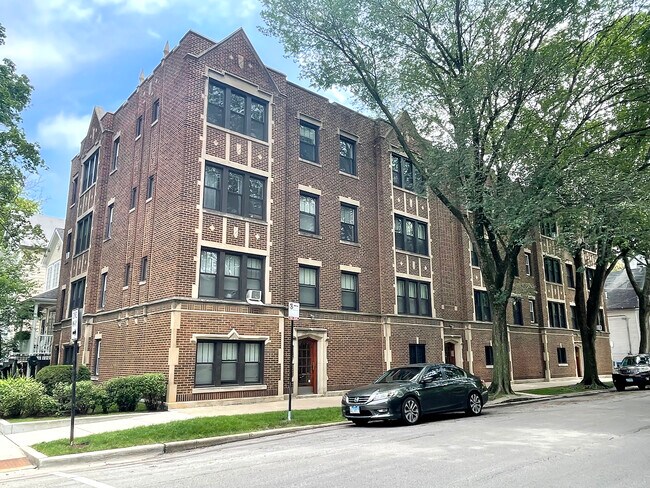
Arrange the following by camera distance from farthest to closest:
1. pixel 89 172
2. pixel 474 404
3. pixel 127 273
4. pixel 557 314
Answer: pixel 557 314
pixel 89 172
pixel 127 273
pixel 474 404

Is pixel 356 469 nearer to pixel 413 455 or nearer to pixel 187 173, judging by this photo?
pixel 413 455

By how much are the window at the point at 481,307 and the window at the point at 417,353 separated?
5.99 m

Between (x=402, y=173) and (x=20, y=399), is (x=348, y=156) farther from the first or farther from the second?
(x=20, y=399)

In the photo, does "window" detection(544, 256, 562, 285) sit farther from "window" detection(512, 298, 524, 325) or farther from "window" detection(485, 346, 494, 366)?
"window" detection(485, 346, 494, 366)

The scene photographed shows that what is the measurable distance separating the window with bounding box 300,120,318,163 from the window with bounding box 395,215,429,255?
5.58 meters

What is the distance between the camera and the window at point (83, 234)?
24875 mm

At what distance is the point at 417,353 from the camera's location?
80.3 ft

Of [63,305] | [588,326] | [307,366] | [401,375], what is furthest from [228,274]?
[588,326]

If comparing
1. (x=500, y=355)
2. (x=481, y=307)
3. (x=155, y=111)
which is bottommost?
(x=500, y=355)

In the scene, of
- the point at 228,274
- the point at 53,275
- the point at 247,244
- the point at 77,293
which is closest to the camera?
the point at 228,274

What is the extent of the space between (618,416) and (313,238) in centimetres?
1240

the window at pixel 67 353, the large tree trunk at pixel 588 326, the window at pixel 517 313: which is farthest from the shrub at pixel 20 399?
the window at pixel 517 313

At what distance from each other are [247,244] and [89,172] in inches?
502

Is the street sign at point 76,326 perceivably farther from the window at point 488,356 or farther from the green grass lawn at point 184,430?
the window at point 488,356
